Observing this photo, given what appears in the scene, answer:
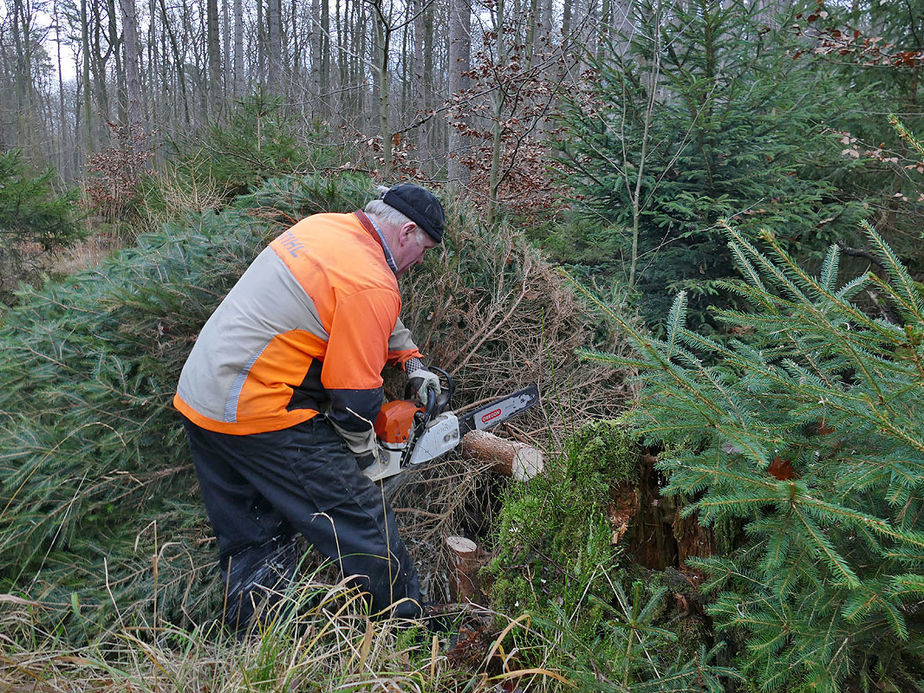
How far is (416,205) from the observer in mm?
2900

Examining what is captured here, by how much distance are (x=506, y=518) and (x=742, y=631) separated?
111 cm

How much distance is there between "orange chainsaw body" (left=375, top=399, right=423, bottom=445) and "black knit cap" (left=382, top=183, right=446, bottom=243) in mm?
931

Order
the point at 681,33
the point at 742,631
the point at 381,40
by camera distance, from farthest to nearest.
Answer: the point at 381,40 < the point at 681,33 < the point at 742,631

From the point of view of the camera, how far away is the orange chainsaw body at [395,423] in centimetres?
288

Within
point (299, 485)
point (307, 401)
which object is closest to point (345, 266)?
point (307, 401)

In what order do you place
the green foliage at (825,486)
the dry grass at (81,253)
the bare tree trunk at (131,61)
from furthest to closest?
the bare tree trunk at (131,61) → the dry grass at (81,253) → the green foliage at (825,486)

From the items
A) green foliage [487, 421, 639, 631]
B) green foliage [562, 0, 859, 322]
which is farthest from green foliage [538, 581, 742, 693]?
green foliage [562, 0, 859, 322]

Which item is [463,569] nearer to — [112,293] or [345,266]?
[345,266]

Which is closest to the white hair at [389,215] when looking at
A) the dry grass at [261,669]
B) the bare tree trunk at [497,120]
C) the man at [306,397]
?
the man at [306,397]

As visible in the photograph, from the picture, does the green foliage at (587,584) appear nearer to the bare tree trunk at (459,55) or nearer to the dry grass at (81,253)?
the bare tree trunk at (459,55)

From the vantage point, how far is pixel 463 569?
305cm

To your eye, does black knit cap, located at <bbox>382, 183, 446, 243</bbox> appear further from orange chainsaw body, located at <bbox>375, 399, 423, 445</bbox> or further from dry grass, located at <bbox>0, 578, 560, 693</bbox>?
dry grass, located at <bbox>0, 578, 560, 693</bbox>

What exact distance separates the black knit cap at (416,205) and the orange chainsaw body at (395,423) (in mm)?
931

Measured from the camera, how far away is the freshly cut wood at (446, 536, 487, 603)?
303 cm
